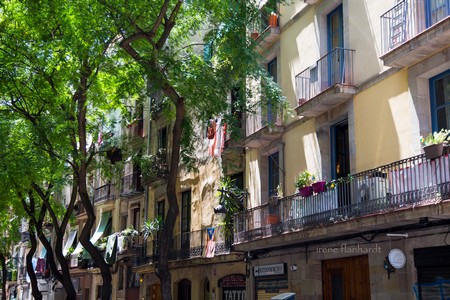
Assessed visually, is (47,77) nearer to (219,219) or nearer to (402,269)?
(219,219)

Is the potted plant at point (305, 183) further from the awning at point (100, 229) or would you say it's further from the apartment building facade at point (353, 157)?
the awning at point (100, 229)

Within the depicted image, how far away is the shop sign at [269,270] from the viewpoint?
710 inches

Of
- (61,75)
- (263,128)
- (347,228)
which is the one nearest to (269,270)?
(263,128)

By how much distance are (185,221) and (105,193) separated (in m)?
10.3

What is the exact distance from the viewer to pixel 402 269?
13281mm

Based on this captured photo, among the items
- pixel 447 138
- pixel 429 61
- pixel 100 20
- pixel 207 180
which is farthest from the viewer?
pixel 207 180

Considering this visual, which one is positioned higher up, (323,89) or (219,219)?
(323,89)

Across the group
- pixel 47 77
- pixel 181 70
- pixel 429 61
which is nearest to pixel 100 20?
pixel 181 70

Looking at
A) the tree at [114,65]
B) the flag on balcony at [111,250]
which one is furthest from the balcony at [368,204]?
the flag on balcony at [111,250]

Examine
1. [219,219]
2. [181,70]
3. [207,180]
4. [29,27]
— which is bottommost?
[219,219]

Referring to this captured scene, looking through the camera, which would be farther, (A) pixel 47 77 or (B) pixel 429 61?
(A) pixel 47 77

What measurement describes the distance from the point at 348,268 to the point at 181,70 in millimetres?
6527

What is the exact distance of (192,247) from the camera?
77.8 feet

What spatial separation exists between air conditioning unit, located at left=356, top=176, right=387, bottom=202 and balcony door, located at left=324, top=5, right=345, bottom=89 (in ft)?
11.0
